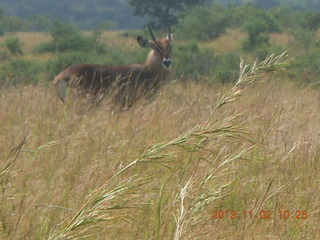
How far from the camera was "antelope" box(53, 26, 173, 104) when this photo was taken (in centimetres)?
737

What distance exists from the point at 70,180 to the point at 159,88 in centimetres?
544

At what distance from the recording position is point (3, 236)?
2.07m

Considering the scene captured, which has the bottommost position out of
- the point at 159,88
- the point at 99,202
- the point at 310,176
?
the point at 159,88

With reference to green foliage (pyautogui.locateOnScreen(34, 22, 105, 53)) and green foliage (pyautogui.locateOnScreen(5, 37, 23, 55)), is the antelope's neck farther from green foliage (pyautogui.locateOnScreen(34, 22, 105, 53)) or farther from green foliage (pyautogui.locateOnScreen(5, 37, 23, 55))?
green foliage (pyautogui.locateOnScreen(5, 37, 23, 55))

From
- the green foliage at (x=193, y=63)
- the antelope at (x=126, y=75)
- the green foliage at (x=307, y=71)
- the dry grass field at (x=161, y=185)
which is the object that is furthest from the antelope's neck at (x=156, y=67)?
the green foliage at (x=193, y=63)

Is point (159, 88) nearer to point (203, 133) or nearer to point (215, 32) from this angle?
point (203, 133)


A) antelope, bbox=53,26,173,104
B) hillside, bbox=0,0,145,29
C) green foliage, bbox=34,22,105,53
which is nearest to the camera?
antelope, bbox=53,26,173,104

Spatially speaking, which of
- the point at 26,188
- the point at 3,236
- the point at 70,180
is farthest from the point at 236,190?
the point at 3,236

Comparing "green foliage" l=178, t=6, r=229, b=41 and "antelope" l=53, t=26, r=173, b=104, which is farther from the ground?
"antelope" l=53, t=26, r=173, b=104

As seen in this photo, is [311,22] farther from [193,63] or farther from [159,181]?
[159,181]

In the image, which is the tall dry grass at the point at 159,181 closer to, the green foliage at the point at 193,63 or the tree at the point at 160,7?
the green foliage at the point at 193,63

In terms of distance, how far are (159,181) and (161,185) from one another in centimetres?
11

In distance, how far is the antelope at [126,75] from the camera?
737 cm

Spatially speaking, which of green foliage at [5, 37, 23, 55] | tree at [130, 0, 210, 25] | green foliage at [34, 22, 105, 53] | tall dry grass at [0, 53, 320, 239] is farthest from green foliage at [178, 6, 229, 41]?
tall dry grass at [0, 53, 320, 239]
